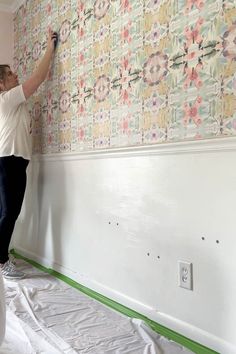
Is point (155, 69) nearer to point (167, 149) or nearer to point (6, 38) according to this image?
point (167, 149)

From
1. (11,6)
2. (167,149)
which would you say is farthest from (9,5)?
(167,149)

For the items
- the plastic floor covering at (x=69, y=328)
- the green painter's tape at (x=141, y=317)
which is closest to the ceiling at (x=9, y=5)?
the green painter's tape at (x=141, y=317)

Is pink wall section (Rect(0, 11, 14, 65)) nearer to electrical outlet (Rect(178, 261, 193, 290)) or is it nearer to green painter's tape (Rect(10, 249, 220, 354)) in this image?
green painter's tape (Rect(10, 249, 220, 354))

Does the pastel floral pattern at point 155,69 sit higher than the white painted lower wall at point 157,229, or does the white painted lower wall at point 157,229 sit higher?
the pastel floral pattern at point 155,69

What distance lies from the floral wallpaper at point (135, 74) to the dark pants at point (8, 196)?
292 mm

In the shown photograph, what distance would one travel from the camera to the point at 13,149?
245cm

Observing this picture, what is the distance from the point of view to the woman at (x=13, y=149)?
2428mm

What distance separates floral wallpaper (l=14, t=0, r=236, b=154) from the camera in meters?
1.37

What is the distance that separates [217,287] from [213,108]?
2.13 ft

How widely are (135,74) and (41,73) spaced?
0.97 meters

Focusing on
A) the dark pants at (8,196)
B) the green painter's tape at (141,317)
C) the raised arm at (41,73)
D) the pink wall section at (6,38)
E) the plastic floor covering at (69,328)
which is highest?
the pink wall section at (6,38)

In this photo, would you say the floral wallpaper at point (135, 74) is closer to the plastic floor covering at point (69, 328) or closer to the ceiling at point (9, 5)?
the ceiling at point (9, 5)

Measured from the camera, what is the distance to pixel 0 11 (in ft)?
10.6

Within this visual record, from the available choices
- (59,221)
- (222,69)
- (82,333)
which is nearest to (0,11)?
(59,221)
